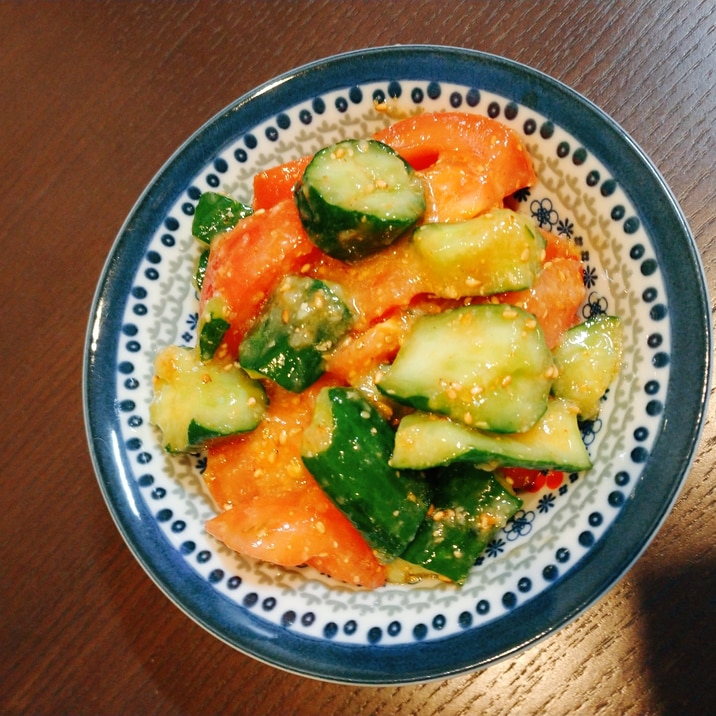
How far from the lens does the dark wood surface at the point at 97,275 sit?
1843 millimetres

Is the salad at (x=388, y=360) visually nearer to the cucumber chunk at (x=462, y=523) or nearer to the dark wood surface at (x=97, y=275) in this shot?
the cucumber chunk at (x=462, y=523)

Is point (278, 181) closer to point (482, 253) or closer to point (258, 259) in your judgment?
point (258, 259)

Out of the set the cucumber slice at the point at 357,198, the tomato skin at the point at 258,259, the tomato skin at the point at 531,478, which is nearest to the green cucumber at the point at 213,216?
the tomato skin at the point at 258,259

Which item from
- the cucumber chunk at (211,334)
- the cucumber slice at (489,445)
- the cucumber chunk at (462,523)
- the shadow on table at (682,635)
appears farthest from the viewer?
the shadow on table at (682,635)

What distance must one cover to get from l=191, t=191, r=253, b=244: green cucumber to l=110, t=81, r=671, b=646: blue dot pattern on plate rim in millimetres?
64

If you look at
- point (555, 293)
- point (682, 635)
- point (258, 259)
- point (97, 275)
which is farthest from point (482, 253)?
point (97, 275)

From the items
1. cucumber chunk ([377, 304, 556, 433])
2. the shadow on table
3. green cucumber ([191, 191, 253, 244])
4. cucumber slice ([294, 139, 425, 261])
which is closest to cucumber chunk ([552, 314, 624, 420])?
cucumber chunk ([377, 304, 556, 433])

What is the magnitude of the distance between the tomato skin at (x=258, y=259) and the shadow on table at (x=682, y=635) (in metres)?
1.50

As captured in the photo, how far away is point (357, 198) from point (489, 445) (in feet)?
2.36

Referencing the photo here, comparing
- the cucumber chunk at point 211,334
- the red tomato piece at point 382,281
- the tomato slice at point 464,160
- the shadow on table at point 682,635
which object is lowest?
the cucumber chunk at point 211,334

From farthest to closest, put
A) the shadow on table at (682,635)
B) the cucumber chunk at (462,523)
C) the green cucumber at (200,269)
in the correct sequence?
1. the green cucumber at (200,269)
2. the shadow on table at (682,635)
3. the cucumber chunk at (462,523)

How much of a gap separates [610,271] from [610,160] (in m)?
0.30

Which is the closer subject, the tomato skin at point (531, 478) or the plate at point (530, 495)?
the plate at point (530, 495)

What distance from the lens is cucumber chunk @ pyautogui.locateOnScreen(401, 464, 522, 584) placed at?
1548 mm
